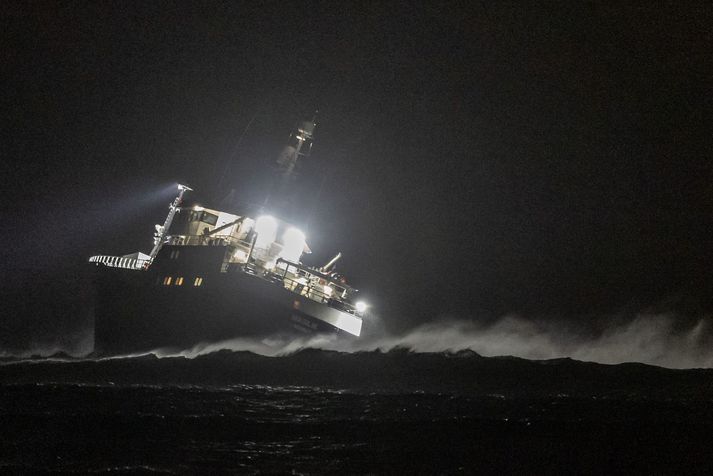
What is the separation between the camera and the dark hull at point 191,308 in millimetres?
25859

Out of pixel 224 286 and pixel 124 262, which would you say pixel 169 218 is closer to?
pixel 124 262

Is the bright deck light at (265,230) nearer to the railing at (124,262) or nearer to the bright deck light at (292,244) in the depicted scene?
the bright deck light at (292,244)

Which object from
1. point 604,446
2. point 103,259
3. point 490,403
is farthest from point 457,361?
point 103,259

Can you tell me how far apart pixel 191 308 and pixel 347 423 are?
62.0 feet

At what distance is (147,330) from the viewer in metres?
31.7

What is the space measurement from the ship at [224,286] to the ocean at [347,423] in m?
3.99

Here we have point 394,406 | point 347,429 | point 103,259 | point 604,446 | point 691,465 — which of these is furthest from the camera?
point 103,259

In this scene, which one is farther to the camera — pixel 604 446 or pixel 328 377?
pixel 328 377

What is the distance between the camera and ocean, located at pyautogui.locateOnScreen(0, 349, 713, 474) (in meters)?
8.66

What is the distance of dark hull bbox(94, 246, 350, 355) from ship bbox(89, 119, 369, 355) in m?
0.06

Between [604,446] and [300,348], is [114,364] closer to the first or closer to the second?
[300,348]

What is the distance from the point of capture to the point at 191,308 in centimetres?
2828

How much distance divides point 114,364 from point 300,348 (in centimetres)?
1142

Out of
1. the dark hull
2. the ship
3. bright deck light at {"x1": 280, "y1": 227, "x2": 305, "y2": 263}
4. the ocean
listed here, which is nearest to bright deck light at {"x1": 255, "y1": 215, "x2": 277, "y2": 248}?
the ship
